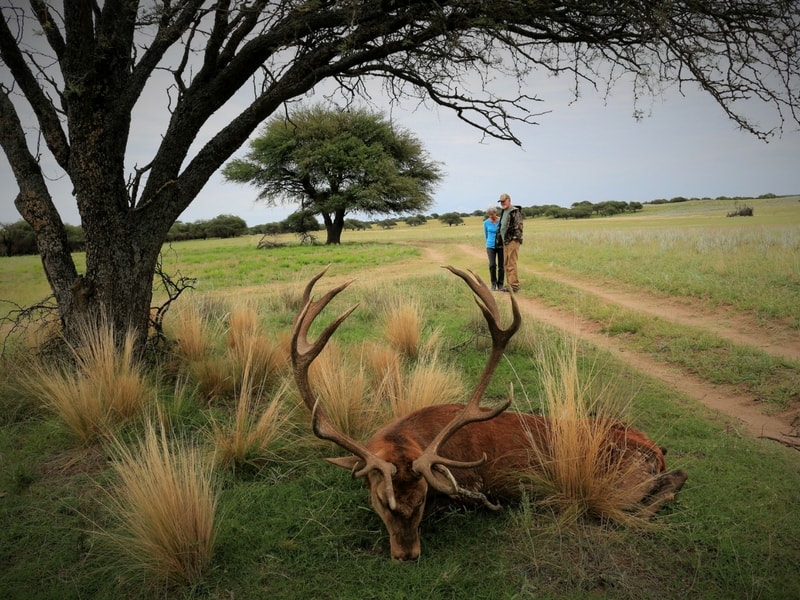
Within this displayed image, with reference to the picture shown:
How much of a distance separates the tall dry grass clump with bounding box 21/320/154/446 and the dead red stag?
221cm

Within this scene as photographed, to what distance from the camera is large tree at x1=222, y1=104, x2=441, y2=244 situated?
113ft

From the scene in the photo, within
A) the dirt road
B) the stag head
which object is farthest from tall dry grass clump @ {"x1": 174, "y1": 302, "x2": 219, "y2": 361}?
the dirt road

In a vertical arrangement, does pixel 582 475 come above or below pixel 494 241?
below

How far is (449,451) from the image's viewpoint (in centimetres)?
319

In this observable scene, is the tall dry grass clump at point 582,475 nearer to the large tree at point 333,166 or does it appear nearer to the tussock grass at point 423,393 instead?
the tussock grass at point 423,393

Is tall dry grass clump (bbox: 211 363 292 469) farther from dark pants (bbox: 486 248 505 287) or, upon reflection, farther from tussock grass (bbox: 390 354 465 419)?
dark pants (bbox: 486 248 505 287)

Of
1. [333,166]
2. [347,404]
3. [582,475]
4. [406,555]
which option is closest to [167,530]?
Result: [406,555]

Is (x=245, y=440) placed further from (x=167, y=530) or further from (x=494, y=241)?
(x=494, y=241)

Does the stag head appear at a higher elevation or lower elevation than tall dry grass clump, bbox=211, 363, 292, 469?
higher

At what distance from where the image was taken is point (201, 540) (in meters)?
2.73

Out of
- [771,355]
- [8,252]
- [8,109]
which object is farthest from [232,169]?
[771,355]

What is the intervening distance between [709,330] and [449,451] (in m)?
7.24

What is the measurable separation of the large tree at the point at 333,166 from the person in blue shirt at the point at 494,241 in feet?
69.7

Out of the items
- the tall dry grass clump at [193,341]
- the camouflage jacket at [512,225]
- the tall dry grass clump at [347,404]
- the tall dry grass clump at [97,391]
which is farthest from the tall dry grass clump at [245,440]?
the camouflage jacket at [512,225]
